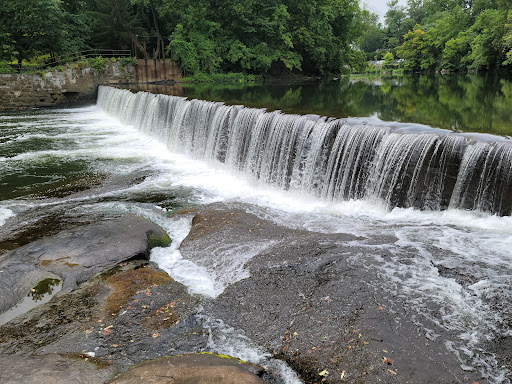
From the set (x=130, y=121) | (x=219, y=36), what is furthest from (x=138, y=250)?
(x=219, y=36)

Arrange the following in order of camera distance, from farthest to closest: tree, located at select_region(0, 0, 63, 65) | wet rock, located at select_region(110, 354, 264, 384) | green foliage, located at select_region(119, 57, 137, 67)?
green foliage, located at select_region(119, 57, 137, 67), tree, located at select_region(0, 0, 63, 65), wet rock, located at select_region(110, 354, 264, 384)

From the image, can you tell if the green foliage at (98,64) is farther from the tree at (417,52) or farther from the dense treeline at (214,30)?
the tree at (417,52)

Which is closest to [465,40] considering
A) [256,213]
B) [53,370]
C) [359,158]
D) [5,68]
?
[359,158]

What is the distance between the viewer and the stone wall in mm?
24047

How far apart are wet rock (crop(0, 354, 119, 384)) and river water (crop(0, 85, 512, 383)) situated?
1151 millimetres

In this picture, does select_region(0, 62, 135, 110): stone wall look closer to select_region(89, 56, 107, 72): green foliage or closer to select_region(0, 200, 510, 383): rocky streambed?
select_region(89, 56, 107, 72): green foliage

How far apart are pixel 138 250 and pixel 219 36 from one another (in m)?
27.8

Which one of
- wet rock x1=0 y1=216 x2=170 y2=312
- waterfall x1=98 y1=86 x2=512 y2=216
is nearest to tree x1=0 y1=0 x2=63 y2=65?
waterfall x1=98 y1=86 x2=512 y2=216

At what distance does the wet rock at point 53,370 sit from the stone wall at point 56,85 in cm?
2510

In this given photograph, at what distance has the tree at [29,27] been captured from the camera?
23953 millimetres

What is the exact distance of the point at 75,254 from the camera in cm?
569

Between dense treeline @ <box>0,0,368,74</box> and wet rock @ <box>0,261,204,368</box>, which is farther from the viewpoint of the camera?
dense treeline @ <box>0,0,368,74</box>

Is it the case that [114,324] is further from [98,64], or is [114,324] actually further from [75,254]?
[98,64]

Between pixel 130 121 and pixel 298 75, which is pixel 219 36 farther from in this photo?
pixel 130 121
